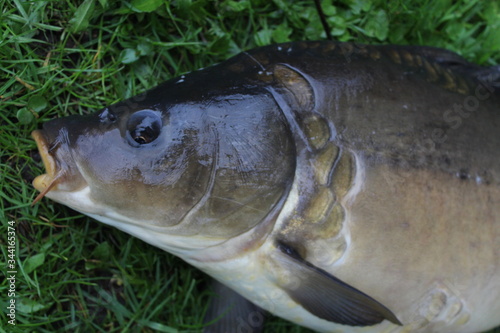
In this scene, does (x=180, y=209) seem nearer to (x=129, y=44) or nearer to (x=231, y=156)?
(x=231, y=156)

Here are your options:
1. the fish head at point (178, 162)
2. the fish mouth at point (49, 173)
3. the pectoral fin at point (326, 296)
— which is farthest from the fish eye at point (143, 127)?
the pectoral fin at point (326, 296)

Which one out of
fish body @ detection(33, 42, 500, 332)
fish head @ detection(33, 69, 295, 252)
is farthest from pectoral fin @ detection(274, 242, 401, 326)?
fish head @ detection(33, 69, 295, 252)

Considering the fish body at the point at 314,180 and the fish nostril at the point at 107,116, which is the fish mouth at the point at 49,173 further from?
the fish nostril at the point at 107,116

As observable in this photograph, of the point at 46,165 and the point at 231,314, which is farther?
the point at 231,314

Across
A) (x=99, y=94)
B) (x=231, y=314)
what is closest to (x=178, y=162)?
(x=99, y=94)

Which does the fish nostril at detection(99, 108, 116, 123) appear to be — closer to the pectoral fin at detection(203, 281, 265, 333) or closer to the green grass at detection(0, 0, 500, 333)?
the green grass at detection(0, 0, 500, 333)

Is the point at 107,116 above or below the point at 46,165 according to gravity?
above

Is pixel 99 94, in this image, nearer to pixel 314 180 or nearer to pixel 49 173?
pixel 49 173

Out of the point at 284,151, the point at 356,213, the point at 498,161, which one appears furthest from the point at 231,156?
the point at 498,161
